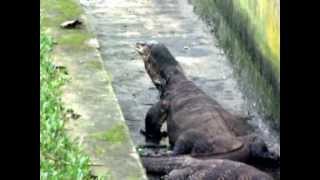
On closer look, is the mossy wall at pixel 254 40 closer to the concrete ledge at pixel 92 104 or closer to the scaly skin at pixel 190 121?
the scaly skin at pixel 190 121

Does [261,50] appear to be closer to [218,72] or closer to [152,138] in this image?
[218,72]

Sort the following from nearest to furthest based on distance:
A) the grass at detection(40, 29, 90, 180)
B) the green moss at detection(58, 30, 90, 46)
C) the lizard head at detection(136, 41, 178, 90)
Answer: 1. the grass at detection(40, 29, 90, 180)
2. the green moss at detection(58, 30, 90, 46)
3. the lizard head at detection(136, 41, 178, 90)

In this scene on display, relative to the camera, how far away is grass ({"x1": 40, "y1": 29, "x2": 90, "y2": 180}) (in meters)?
4.25

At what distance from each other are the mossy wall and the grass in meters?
2.13

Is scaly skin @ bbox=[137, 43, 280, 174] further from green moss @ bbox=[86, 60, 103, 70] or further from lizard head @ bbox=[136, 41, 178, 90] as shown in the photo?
green moss @ bbox=[86, 60, 103, 70]

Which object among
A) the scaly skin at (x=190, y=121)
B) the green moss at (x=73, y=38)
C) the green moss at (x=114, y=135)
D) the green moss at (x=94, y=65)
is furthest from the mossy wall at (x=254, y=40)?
the green moss at (x=114, y=135)

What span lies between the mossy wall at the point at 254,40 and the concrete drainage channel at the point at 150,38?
0.15 meters

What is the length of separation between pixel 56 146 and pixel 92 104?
899 mm

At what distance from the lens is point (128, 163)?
4426 millimetres

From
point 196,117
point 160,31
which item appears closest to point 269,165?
point 196,117

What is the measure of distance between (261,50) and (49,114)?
10.3ft

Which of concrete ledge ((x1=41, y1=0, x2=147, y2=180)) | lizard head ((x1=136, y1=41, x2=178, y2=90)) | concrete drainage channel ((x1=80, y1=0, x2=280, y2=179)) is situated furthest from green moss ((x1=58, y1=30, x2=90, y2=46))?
concrete drainage channel ((x1=80, y1=0, x2=280, y2=179))

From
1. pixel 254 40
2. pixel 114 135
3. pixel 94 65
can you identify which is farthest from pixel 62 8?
pixel 114 135

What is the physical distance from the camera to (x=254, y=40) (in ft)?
26.1
